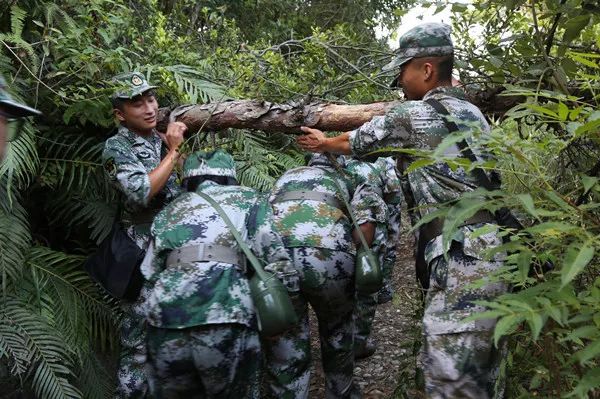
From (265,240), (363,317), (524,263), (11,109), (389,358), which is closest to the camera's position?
(524,263)

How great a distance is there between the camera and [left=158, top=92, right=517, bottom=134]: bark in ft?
9.78

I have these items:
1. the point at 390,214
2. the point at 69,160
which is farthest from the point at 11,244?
the point at 390,214

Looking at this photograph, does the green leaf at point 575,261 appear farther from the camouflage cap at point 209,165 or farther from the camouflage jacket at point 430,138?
the camouflage cap at point 209,165

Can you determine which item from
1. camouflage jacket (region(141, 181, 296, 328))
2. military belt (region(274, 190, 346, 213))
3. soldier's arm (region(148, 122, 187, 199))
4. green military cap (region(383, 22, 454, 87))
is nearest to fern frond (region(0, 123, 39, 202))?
soldier's arm (region(148, 122, 187, 199))

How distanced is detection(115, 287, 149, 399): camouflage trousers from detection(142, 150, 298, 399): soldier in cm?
68

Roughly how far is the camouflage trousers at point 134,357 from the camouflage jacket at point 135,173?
41 centimetres

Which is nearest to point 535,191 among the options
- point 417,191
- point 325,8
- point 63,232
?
point 417,191

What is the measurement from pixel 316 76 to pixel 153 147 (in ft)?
3.70

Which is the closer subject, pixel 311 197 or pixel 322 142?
pixel 322 142

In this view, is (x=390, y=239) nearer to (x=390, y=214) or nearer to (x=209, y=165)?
(x=390, y=214)

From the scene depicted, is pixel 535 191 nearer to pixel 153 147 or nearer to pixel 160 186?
pixel 160 186

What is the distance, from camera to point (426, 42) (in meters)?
2.51

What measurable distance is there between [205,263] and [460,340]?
110 cm

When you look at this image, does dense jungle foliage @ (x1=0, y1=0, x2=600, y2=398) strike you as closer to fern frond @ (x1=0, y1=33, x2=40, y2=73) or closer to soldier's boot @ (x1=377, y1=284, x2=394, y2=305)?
fern frond @ (x1=0, y1=33, x2=40, y2=73)
